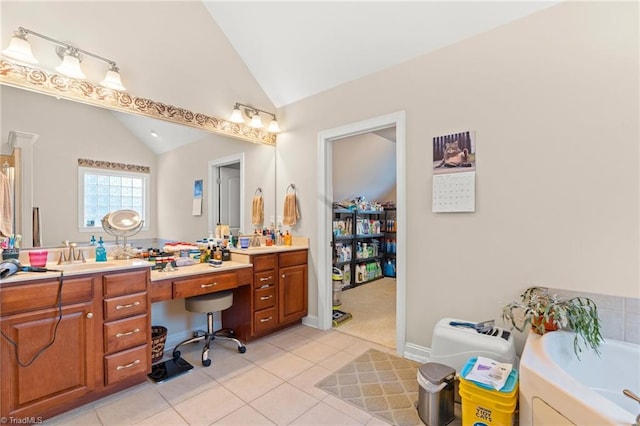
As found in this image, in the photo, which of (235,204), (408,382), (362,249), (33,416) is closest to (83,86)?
(235,204)

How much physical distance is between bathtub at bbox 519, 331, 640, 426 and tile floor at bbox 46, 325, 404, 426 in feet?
3.07

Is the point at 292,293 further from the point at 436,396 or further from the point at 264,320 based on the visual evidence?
the point at 436,396

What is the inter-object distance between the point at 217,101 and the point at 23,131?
166 cm

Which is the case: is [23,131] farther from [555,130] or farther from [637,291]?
[637,291]

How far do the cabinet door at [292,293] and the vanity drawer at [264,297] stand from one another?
0.09 m

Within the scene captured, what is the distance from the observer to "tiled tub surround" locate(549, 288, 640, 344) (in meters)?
1.77

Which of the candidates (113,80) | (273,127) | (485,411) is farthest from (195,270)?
(485,411)

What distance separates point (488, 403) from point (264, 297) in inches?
82.4

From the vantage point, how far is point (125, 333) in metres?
2.09

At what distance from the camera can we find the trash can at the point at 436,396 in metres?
1.80

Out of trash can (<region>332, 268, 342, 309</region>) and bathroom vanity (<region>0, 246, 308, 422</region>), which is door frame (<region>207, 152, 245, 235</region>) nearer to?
bathroom vanity (<region>0, 246, 308, 422</region>)

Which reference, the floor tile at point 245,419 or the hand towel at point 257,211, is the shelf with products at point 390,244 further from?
the floor tile at point 245,419

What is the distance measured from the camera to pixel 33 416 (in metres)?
1.74

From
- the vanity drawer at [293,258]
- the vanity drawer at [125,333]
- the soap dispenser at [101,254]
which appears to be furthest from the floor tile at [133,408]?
the vanity drawer at [293,258]
